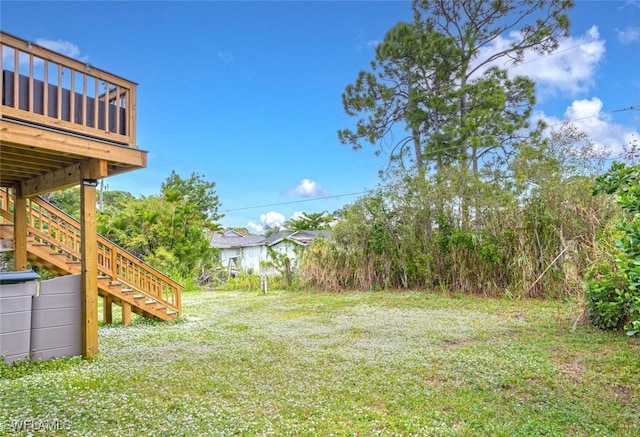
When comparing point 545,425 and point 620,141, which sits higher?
point 620,141

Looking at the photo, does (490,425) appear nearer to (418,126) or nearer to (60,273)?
(60,273)

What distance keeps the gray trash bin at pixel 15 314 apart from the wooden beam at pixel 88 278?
0.51m

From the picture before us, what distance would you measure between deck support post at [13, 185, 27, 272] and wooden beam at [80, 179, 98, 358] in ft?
7.23

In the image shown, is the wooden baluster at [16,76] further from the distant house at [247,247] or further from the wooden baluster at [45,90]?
the distant house at [247,247]

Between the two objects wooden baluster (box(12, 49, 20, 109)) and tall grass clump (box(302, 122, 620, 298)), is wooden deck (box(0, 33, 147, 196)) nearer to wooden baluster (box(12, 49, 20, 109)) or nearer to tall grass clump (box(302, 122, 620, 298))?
wooden baluster (box(12, 49, 20, 109))

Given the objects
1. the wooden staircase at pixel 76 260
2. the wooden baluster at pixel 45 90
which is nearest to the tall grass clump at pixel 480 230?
the wooden staircase at pixel 76 260

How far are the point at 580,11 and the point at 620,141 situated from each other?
238 inches

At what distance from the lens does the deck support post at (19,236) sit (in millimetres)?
5824

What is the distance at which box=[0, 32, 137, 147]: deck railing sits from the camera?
388 centimetres

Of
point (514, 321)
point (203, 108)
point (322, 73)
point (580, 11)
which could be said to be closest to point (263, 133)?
point (203, 108)

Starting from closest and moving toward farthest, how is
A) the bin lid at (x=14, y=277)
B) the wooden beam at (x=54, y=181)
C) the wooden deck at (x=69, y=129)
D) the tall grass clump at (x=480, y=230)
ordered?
the wooden deck at (x=69, y=129)
the bin lid at (x=14, y=277)
the wooden beam at (x=54, y=181)
the tall grass clump at (x=480, y=230)

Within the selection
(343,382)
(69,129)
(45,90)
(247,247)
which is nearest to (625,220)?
(343,382)

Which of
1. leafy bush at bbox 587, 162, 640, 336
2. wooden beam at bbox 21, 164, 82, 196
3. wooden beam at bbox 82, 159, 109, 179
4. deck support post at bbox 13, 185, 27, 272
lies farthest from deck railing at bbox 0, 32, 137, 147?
leafy bush at bbox 587, 162, 640, 336

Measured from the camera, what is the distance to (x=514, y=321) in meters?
6.23
